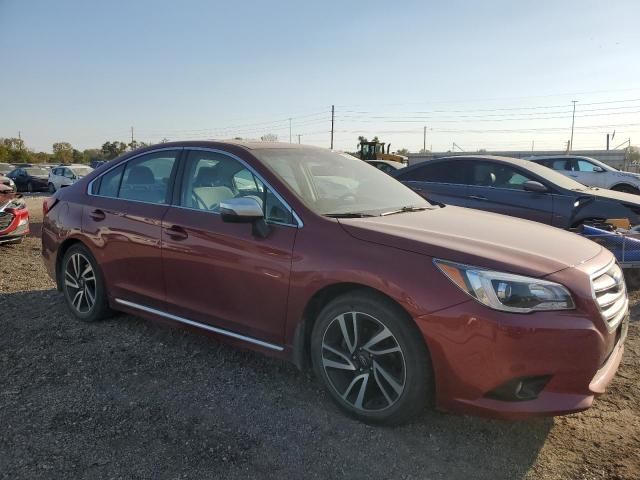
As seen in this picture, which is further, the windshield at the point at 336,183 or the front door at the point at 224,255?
the windshield at the point at 336,183

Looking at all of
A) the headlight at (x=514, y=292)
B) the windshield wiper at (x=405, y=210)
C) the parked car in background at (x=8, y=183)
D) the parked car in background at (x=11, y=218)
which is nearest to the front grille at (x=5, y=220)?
the parked car in background at (x=11, y=218)

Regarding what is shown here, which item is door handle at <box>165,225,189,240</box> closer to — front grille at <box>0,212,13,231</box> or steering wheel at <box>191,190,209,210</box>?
steering wheel at <box>191,190,209,210</box>

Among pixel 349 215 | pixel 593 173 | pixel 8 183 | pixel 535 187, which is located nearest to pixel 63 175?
pixel 8 183

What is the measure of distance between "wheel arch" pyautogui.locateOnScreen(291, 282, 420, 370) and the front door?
0.14 m

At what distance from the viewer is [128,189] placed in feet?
14.3

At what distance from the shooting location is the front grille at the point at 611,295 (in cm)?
269

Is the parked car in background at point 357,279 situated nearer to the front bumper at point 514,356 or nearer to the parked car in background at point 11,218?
the front bumper at point 514,356

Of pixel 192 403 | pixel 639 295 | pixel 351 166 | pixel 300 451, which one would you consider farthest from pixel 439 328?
pixel 639 295

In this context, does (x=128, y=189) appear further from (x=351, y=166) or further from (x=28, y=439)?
(x=28, y=439)

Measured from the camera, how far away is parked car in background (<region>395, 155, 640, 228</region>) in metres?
6.85

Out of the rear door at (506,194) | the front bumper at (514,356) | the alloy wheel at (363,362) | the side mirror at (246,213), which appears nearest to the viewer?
the front bumper at (514,356)

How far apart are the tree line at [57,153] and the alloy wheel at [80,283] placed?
58.6 metres

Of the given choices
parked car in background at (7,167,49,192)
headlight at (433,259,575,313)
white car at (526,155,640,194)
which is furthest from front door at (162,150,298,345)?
parked car in background at (7,167,49,192)

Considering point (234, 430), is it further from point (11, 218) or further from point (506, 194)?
point (11, 218)
